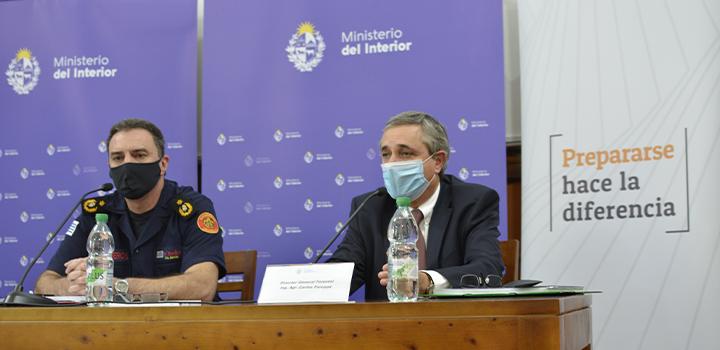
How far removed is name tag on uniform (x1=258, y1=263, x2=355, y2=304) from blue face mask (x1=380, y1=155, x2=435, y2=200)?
870 millimetres

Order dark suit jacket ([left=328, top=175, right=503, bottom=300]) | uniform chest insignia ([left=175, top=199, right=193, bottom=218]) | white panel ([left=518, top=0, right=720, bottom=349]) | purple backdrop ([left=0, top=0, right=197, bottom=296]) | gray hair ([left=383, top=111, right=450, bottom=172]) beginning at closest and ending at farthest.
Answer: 1. dark suit jacket ([left=328, top=175, right=503, bottom=300])
2. gray hair ([left=383, top=111, right=450, bottom=172])
3. uniform chest insignia ([left=175, top=199, right=193, bottom=218])
4. white panel ([left=518, top=0, right=720, bottom=349])
5. purple backdrop ([left=0, top=0, right=197, bottom=296])

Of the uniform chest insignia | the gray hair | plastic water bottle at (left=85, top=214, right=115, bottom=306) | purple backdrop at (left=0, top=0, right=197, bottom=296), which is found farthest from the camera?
purple backdrop at (left=0, top=0, right=197, bottom=296)

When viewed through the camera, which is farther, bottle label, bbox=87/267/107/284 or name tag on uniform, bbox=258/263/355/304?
bottle label, bbox=87/267/107/284

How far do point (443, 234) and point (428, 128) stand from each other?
0.39 m

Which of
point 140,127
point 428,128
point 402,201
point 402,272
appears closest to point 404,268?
point 402,272

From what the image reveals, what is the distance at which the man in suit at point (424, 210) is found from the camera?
276cm

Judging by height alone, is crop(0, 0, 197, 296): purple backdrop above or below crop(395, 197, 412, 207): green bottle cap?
above

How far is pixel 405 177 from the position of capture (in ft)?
9.32

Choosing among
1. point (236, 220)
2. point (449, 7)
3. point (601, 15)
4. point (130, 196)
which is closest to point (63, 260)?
point (130, 196)

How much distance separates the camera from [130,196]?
301 centimetres

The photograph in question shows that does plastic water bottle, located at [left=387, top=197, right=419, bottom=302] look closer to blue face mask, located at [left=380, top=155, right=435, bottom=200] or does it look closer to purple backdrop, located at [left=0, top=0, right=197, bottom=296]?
blue face mask, located at [left=380, top=155, right=435, bottom=200]

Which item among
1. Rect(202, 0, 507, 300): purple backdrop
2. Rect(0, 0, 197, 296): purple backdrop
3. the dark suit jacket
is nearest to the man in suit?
the dark suit jacket

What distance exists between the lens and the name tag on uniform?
1858 millimetres

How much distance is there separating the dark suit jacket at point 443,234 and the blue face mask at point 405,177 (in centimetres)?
9
